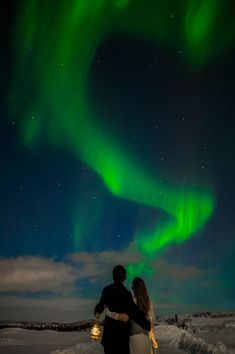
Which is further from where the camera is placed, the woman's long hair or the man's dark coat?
the woman's long hair

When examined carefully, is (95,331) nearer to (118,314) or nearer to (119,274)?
(118,314)

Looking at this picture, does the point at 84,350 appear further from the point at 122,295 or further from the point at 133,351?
the point at 122,295

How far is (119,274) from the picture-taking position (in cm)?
533

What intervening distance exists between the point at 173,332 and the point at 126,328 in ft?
55.2

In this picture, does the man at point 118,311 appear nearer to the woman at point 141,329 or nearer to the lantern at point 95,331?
the lantern at point 95,331

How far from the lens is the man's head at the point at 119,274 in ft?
17.5

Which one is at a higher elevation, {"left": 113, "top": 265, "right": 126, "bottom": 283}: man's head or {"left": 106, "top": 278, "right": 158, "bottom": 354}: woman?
{"left": 113, "top": 265, "right": 126, "bottom": 283}: man's head

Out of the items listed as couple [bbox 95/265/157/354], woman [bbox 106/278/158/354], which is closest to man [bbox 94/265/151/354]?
couple [bbox 95/265/157/354]

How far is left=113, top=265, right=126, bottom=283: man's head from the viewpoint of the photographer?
209 inches

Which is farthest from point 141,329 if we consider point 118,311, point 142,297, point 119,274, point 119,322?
point 119,274

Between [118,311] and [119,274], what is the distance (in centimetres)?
43

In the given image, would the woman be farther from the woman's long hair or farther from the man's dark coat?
the man's dark coat

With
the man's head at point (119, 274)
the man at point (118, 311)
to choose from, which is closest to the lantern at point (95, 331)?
the man at point (118, 311)

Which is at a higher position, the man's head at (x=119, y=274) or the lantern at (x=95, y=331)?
→ the man's head at (x=119, y=274)
